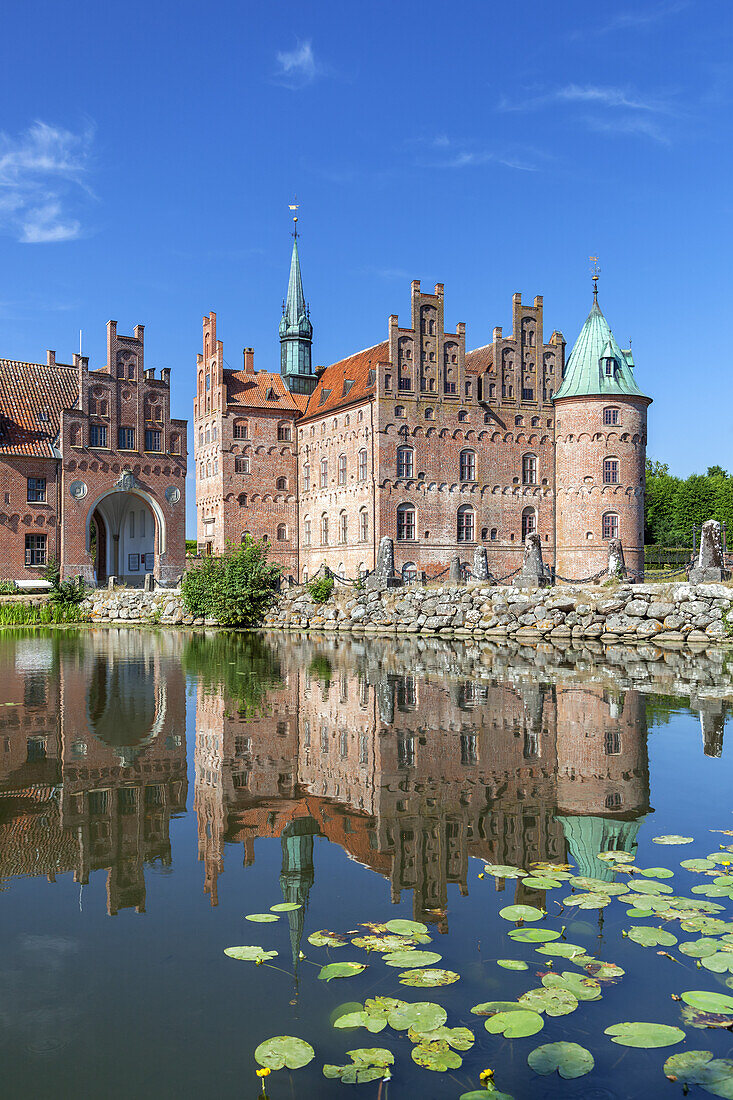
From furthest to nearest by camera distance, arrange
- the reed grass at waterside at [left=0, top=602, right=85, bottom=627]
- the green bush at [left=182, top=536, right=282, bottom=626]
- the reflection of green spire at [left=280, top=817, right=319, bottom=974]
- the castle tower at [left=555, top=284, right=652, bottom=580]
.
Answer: the castle tower at [left=555, top=284, right=652, bottom=580] → the reed grass at waterside at [left=0, top=602, right=85, bottom=627] → the green bush at [left=182, top=536, right=282, bottom=626] → the reflection of green spire at [left=280, top=817, right=319, bottom=974]

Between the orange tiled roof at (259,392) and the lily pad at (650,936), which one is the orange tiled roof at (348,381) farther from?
the lily pad at (650,936)

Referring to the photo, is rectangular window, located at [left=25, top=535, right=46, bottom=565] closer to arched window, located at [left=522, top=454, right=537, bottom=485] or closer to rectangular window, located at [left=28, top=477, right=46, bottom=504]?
rectangular window, located at [left=28, top=477, right=46, bottom=504]

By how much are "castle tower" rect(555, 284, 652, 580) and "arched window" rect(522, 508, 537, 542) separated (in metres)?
1.77

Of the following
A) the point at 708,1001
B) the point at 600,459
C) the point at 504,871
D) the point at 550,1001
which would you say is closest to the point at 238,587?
the point at 600,459

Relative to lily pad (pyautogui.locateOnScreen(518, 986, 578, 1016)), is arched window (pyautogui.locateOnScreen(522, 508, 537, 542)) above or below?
above

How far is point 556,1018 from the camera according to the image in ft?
15.1

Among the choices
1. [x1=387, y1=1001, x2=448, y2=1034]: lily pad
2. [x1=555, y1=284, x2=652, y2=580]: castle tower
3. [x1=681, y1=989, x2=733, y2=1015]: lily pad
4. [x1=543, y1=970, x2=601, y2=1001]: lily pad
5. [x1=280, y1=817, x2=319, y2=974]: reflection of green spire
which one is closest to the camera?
[x1=387, y1=1001, x2=448, y2=1034]: lily pad

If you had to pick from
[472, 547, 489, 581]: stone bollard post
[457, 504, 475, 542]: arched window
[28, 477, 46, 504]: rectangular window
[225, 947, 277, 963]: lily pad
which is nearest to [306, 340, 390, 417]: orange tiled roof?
[457, 504, 475, 542]: arched window

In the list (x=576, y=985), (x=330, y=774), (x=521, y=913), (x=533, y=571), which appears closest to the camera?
(x=576, y=985)

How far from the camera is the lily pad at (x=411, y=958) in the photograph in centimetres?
518

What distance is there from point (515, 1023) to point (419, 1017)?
0.49 metres

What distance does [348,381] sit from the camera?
5409 centimetres

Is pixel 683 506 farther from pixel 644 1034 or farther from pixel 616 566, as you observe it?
pixel 644 1034

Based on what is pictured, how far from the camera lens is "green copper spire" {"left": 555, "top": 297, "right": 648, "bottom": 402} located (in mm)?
50625
